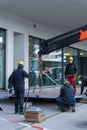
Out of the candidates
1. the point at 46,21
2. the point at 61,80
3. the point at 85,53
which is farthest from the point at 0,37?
the point at 85,53

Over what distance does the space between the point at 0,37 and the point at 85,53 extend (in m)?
14.8

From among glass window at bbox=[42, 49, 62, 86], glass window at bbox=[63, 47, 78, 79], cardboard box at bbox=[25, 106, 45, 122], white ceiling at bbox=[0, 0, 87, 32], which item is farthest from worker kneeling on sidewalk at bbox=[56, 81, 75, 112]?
glass window at bbox=[63, 47, 78, 79]

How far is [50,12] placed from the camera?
1923 centimetres

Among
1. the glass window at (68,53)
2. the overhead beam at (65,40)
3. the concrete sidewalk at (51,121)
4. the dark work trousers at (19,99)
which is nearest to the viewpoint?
the concrete sidewalk at (51,121)

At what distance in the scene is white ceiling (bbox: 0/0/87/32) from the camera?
56.0 feet

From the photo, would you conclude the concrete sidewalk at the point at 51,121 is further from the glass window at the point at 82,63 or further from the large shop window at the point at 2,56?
the glass window at the point at 82,63

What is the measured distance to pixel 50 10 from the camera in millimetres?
18797

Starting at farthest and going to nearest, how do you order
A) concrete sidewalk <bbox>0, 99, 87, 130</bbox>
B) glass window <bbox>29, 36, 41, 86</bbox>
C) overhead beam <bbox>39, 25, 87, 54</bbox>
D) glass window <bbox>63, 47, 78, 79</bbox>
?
glass window <bbox>63, 47, 78, 79</bbox> → glass window <bbox>29, 36, 41, 86</bbox> → overhead beam <bbox>39, 25, 87, 54</bbox> → concrete sidewalk <bbox>0, 99, 87, 130</bbox>

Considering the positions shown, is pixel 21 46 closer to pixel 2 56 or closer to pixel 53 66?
pixel 2 56

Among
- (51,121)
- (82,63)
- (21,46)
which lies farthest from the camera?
(82,63)

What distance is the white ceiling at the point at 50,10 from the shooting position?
672 inches

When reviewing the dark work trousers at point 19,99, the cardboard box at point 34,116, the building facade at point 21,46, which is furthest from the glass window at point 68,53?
the cardboard box at point 34,116

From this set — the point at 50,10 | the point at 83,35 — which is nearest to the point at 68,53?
the point at 50,10

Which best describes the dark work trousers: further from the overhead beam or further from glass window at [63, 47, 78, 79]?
glass window at [63, 47, 78, 79]
